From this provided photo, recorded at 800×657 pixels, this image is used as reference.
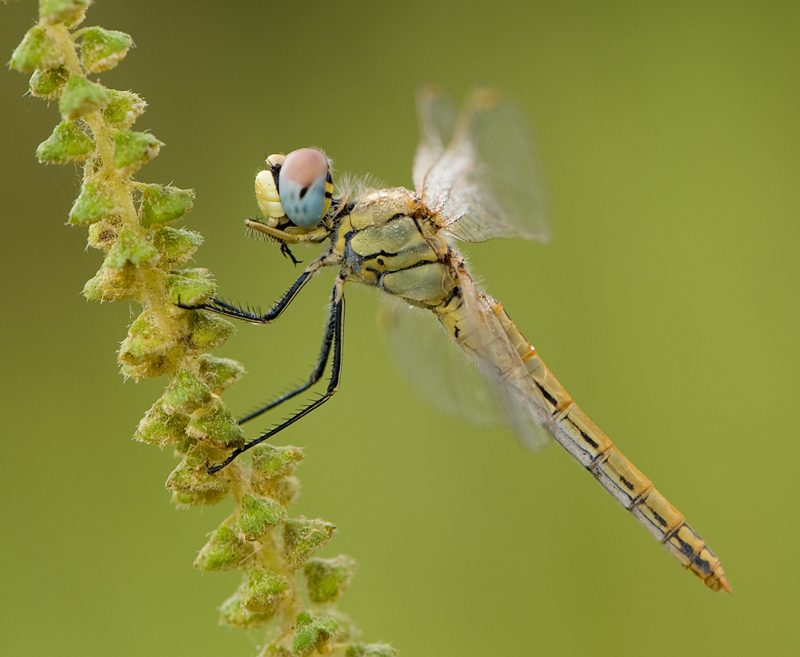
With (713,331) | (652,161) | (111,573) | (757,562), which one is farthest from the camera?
(652,161)

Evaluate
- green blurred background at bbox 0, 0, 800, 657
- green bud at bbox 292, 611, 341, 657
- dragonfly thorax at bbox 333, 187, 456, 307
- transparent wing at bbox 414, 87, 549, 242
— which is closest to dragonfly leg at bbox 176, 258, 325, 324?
dragonfly thorax at bbox 333, 187, 456, 307

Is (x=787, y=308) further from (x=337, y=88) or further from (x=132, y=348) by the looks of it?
(x=132, y=348)

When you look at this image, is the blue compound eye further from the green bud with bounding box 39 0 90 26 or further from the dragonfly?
the green bud with bounding box 39 0 90 26

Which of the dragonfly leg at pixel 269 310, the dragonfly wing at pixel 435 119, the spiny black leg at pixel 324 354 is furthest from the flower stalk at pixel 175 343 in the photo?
the dragonfly wing at pixel 435 119

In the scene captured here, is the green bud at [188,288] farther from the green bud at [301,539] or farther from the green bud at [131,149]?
the green bud at [301,539]

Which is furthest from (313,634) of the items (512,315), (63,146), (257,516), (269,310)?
A: (512,315)

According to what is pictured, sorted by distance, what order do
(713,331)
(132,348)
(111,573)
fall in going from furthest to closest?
(713,331), (111,573), (132,348)

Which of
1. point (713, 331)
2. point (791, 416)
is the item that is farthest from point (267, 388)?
point (791, 416)
